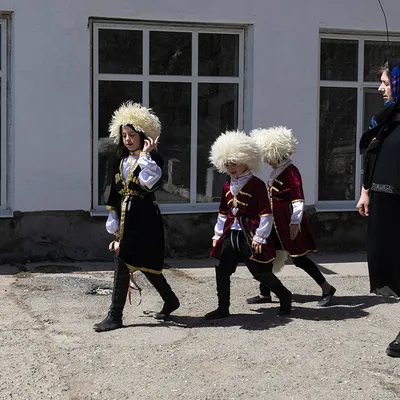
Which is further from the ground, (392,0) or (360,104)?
(392,0)

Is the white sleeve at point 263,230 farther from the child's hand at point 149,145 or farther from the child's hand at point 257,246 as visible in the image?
the child's hand at point 149,145

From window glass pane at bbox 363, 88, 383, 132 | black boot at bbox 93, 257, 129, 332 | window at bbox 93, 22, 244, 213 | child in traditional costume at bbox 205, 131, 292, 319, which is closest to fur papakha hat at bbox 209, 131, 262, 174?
child in traditional costume at bbox 205, 131, 292, 319

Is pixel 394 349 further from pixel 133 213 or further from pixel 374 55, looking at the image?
pixel 374 55

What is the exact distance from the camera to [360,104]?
9727 mm

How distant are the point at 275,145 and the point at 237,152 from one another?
683 mm

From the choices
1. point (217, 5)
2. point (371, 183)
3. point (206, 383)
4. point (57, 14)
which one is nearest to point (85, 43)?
point (57, 14)

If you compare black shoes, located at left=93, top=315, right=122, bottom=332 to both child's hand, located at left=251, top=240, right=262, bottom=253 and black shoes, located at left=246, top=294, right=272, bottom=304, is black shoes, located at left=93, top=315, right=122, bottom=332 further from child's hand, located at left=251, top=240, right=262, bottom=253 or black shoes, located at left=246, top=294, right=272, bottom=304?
A: black shoes, located at left=246, top=294, right=272, bottom=304

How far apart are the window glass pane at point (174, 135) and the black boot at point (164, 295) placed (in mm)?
3107

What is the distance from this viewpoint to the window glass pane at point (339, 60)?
9.50m

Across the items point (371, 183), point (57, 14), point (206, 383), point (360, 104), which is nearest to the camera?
point (206, 383)

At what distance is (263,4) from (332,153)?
2.19 meters

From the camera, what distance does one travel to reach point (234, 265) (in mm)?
6141

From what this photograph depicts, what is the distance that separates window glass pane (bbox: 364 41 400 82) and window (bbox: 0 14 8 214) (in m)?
4.66

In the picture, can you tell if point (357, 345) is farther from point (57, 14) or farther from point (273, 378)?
point (57, 14)
